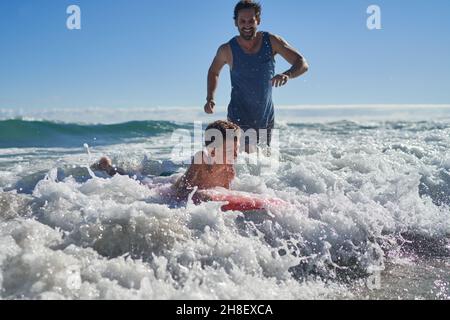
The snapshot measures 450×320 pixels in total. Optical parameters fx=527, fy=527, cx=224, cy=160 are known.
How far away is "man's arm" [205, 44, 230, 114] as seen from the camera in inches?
221

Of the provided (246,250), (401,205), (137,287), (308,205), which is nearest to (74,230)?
(137,287)

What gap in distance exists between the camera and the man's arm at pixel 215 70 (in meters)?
5.60

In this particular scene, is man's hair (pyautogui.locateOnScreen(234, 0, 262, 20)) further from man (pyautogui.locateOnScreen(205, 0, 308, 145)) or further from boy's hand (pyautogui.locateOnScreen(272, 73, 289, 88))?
boy's hand (pyautogui.locateOnScreen(272, 73, 289, 88))

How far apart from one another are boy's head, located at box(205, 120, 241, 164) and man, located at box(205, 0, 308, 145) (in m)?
1.14

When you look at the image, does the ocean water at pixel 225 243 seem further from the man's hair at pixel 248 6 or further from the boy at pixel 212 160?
the man's hair at pixel 248 6

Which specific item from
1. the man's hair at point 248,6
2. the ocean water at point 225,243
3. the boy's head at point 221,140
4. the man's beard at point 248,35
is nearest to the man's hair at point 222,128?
the boy's head at point 221,140

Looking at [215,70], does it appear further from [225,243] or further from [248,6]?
[225,243]

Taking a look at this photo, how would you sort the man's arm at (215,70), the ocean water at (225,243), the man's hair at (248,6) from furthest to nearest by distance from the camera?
the man's arm at (215,70) < the man's hair at (248,6) < the ocean water at (225,243)

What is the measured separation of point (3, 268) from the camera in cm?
303

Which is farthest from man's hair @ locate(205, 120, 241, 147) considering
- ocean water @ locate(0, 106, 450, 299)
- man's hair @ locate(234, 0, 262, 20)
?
man's hair @ locate(234, 0, 262, 20)

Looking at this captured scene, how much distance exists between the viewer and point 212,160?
4.41m

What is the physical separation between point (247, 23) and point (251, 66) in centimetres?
44

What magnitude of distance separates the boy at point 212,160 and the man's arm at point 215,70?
1208mm

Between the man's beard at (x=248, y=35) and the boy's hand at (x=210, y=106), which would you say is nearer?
the man's beard at (x=248, y=35)
